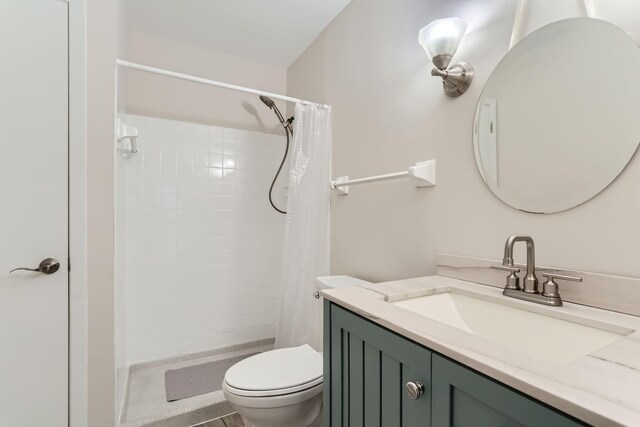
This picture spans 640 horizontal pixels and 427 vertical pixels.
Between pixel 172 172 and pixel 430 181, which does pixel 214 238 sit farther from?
pixel 430 181

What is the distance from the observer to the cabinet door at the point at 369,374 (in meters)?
0.66

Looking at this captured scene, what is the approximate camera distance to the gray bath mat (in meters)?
1.82

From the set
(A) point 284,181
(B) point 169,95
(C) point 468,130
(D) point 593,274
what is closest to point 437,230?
(C) point 468,130

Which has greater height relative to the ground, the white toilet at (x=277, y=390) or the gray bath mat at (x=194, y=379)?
the white toilet at (x=277, y=390)

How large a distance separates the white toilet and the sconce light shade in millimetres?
1410

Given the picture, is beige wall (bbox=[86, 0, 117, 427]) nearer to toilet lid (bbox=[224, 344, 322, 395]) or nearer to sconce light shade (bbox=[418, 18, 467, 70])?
toilet lid (bbox=[224, 344, 322, 395])

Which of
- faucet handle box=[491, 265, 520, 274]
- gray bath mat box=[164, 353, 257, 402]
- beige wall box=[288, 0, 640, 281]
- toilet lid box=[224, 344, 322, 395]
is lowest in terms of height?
gray bath mat box=[164, 353, 257, 402]

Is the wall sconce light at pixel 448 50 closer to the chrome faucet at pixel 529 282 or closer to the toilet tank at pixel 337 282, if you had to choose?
the chrome faucet at pixel 529 282

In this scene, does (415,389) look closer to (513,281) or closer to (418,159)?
(513,281)

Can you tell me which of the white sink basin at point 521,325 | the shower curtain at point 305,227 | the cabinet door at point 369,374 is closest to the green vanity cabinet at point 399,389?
the cabinet door at point 369,374

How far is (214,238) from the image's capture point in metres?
2.35

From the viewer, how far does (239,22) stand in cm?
208

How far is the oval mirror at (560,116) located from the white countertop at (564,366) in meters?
0.39

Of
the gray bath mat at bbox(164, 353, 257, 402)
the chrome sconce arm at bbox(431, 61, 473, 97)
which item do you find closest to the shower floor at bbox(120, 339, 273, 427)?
the gray bath mat at bbox(164, 353, 257, 402)
